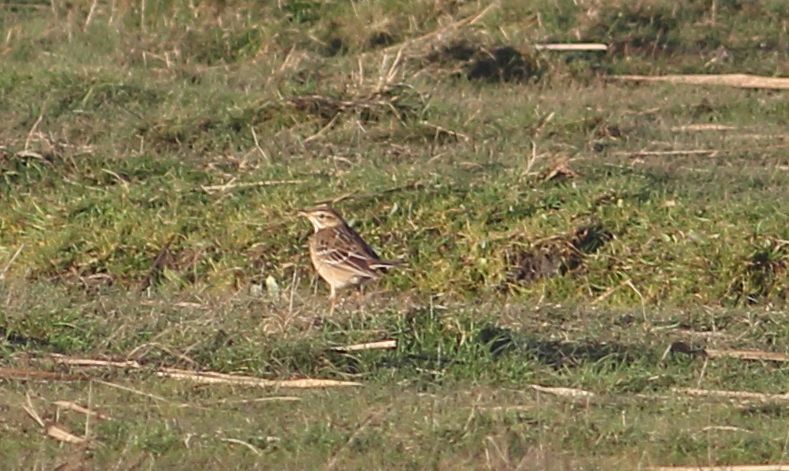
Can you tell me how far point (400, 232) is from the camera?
482 inches

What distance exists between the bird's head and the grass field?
15.8 inches

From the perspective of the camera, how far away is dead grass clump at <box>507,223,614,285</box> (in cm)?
1189

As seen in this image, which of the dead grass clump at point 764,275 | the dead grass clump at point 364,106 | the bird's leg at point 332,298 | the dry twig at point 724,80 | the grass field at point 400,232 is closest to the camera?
the grass field at point 400,232

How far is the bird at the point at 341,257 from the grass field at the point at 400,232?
0.17 metres

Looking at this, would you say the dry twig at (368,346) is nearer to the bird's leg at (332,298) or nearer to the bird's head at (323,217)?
the bird's leg at (332,298)

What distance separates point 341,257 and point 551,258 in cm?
147

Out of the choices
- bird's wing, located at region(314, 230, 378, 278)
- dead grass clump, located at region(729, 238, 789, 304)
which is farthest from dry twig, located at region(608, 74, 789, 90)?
bird's wing, located at region(314, 230, 378, 278)

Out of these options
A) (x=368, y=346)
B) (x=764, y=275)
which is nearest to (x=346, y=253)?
(x=368, y=346)

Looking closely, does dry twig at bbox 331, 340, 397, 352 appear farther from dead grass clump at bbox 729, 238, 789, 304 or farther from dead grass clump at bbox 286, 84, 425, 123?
dead grass clump at bbox 286, 84, 425, 123

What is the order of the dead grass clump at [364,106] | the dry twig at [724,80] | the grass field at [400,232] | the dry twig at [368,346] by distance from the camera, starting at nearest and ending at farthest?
the grass field at [400,232] < the dry twig at [368,346] < the dead grass clump at [364,106] < the dry twig at [724,80]

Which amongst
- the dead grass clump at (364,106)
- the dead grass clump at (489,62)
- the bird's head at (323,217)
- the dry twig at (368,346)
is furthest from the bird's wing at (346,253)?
the dead grass clump at (489,62)

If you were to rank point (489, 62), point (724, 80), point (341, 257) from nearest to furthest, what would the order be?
1. point (341, 257)
2. point (724, 80)
3. point (489, 62)

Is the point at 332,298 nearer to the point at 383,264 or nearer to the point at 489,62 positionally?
the point at 383,264

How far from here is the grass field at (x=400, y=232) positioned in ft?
27.2
